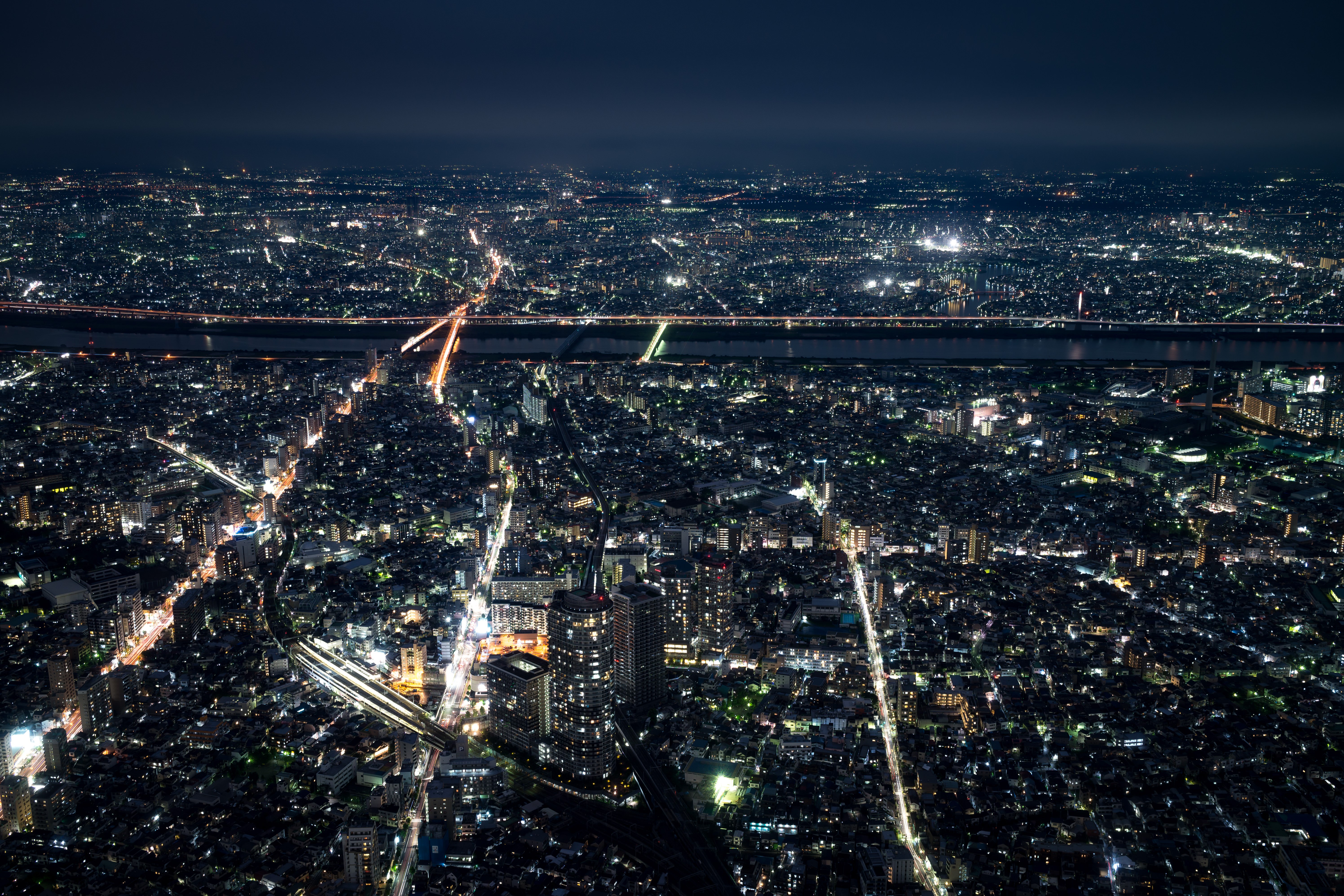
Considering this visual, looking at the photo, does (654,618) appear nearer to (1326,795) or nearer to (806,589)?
(806,589)

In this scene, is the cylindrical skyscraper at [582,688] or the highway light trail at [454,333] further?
the highway light trail at [454,333]

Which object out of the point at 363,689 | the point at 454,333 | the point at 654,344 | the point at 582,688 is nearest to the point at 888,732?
the point at 582,688

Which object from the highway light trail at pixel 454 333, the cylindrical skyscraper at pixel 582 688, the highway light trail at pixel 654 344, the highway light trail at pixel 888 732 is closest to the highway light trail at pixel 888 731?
the highway light trail at pixel 888 732

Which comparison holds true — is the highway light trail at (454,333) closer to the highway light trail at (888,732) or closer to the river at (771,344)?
the river at (771,344)

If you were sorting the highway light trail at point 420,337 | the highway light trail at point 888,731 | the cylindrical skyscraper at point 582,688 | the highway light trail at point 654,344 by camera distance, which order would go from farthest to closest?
the highway light trail at point 420,337 < the highway light trail at point 654,344 < the cylindrical skyscraper at point 582,688 < the highway light trail at point 888,731

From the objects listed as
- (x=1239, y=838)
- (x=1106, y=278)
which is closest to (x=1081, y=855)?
(x=1239, y=838)

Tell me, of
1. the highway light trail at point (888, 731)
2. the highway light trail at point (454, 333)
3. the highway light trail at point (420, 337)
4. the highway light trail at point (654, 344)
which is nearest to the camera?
the highway light trail at point (888, 731)
